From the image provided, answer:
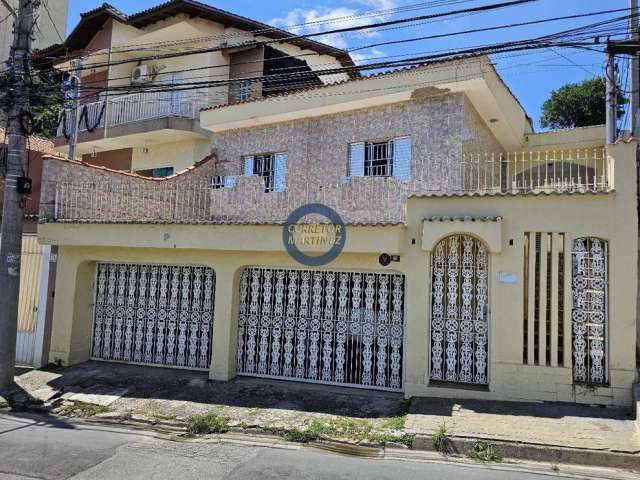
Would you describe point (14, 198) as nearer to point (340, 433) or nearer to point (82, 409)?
point (82, 409)

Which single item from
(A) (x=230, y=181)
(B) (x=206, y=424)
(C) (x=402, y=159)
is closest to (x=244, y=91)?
(A) (x=230, y=181)

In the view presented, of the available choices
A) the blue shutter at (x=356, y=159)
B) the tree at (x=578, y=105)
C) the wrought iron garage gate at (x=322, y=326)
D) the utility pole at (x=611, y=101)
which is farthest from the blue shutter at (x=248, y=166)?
the tree at (x=578, y=105)

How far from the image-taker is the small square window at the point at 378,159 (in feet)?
36.6

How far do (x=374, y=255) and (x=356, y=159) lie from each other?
12.7ft

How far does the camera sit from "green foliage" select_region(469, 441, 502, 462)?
581 centimetres

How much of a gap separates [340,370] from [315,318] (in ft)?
3.46

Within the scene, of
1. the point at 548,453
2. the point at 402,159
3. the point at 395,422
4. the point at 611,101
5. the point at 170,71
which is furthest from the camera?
the point at 170,71

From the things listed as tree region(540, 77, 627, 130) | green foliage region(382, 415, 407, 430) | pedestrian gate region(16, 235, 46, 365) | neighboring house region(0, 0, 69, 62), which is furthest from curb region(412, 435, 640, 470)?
neighboring house region(0, 0, 69, 62)

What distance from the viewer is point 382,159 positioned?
11.3 metres

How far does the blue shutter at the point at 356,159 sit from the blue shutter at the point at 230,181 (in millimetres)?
3325

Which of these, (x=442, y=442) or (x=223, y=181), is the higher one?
(x=223, y=181)

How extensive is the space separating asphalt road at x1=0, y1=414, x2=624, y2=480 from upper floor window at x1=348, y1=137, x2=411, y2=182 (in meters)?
6.66

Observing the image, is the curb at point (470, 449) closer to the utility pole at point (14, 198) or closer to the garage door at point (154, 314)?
the garage door at point (154, 314)

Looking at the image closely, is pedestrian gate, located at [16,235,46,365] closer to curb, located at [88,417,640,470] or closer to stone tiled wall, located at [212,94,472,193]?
stone tiled wall, located at [212,94,472,193]
